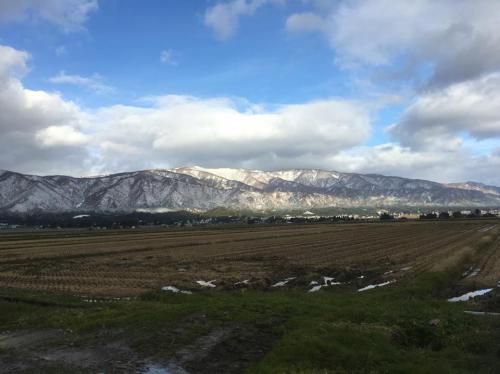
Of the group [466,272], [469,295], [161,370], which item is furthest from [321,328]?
[466,272]

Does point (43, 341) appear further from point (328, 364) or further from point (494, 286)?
point (494, 286)

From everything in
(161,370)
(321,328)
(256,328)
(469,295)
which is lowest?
(469,295)

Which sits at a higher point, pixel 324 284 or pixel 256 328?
pixel 256 328

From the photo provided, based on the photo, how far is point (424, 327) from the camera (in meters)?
16.6

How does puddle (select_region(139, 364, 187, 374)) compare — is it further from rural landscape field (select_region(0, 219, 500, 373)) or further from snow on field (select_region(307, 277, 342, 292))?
snow on field (select_region(307, 277, 342, 292))

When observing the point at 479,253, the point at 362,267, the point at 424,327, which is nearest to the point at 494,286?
Answer: the point at 362,267

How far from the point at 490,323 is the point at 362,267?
86.8 ft

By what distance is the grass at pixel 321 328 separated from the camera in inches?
508

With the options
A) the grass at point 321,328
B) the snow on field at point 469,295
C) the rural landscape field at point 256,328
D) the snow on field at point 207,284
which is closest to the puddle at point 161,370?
the rural landscape field at point 256,328

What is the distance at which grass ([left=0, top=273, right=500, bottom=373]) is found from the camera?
12.9 metres

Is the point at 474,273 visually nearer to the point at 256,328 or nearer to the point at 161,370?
the point at 256,328

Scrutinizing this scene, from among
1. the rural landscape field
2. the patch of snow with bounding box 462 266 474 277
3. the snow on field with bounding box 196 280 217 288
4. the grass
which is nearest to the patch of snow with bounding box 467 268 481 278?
the patch of snow with bounding box 462 266 474 277

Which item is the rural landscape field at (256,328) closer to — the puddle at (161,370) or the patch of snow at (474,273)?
the puddle at (161,370)

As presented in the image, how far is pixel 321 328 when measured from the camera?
15.7 meters
